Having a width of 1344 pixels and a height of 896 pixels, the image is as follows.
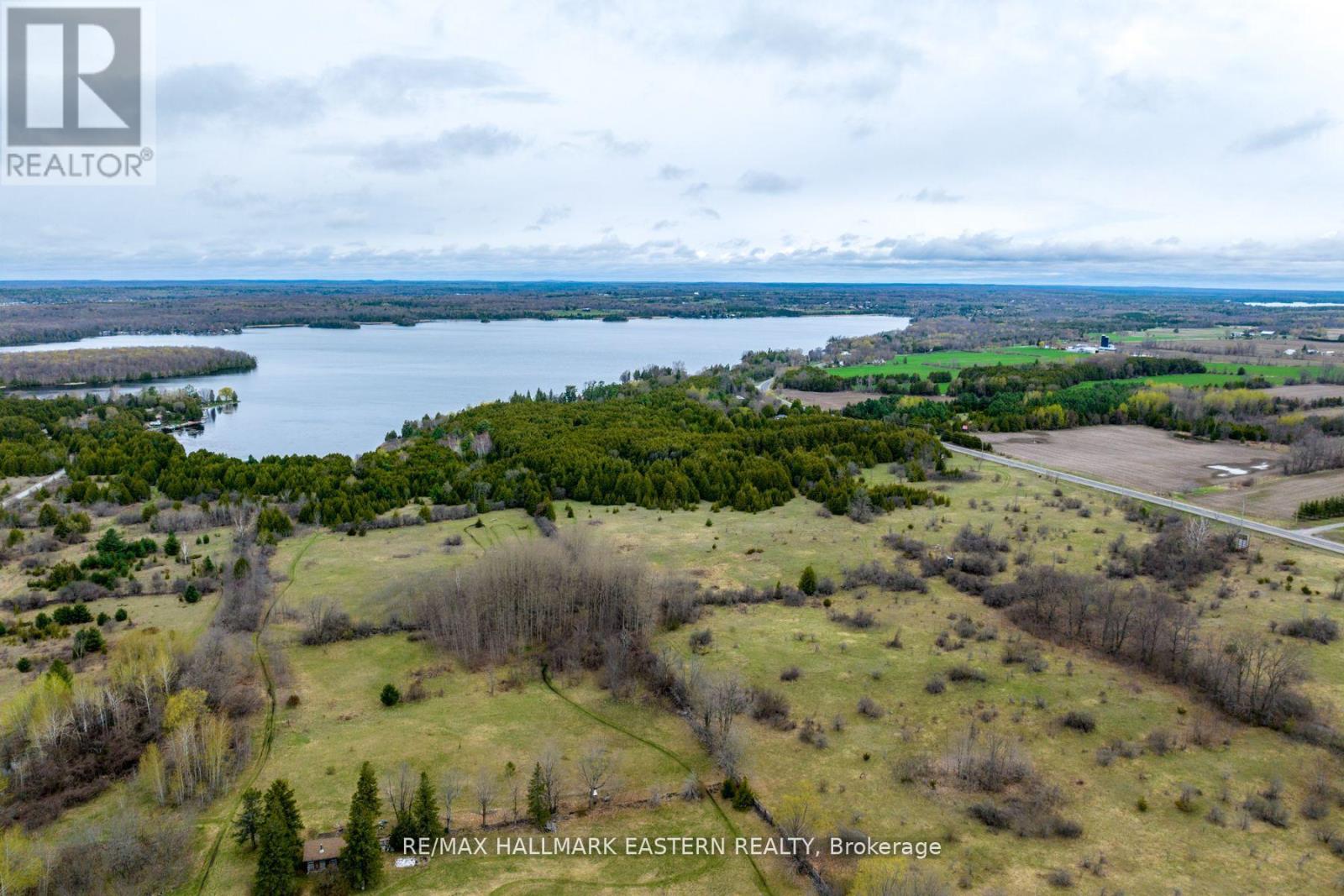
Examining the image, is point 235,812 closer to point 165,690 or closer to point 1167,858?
point 165,690

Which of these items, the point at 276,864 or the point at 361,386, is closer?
the point at 276,864

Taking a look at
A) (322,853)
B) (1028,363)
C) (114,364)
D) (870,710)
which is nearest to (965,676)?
(870,710)

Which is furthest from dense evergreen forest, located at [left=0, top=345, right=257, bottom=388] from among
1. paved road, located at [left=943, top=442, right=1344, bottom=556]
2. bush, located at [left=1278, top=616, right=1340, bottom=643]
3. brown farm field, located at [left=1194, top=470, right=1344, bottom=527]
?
bush, located at [left=1278, top=616, right=1340, bottom=643]

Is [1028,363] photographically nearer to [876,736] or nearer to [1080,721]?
[1080,721]

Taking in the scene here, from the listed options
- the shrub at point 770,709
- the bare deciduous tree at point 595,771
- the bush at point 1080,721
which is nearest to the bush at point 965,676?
the bush at point 1080,721

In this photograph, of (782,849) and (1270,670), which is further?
(1270,670)

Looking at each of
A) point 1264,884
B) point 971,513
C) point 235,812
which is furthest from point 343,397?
point 1264,884

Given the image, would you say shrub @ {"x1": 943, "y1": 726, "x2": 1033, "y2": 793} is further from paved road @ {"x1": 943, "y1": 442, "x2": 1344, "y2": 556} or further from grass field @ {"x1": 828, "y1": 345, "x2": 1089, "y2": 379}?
grass field @ {"x1": 828, "y1": 345, "x2": 1089, "y2": 379}

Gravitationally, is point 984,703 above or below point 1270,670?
below
